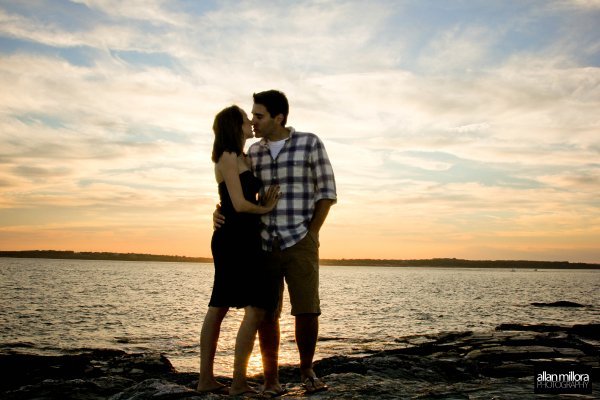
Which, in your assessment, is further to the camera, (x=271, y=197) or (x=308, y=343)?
(x=308, y=343)

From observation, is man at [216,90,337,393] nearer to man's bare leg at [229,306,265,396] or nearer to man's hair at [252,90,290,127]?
man's hair at [252,90,290,127]

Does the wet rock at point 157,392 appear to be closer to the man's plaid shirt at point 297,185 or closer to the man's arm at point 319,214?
the man's plaid shirt at point 297,185

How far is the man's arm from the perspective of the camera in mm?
5457

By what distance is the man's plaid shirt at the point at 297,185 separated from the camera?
539 cm

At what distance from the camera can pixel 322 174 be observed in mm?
A: 5441

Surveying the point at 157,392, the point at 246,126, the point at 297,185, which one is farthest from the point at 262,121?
the point at 157,392

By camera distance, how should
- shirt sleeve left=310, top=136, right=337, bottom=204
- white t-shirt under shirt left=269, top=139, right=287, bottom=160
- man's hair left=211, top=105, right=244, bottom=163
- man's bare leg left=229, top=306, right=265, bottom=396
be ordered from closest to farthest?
1. man's bare leg left=229, top=306, right=265, bottom=396
2. man's hair left=211, top=105, right=244, bottom=163
3. shirt sleeve left=310, top=136, right=337, bottom=204
4. white t-shirt under shirt left=269, top=139, right=287, bottom=160

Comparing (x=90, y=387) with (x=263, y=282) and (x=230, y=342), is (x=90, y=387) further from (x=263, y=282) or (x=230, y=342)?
(x=230, y=342)

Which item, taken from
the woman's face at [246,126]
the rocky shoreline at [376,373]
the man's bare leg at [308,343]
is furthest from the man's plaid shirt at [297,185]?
the rocky shoreline at [376,373]

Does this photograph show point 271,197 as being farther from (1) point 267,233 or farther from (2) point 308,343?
(2) point 308,343

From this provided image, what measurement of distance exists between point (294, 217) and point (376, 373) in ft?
12.4

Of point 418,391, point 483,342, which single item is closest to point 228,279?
point 418,391

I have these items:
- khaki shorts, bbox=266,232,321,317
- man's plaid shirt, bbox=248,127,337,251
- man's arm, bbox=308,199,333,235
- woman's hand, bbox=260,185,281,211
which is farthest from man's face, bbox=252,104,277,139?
khaki shorts, bbox=266,232,321,317

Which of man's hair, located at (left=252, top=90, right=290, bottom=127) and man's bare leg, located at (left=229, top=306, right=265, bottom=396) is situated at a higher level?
man's hair, located at (left=252, top=90, right=290, bottom=127)
